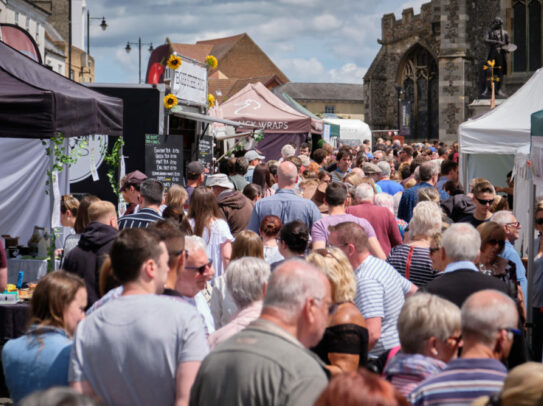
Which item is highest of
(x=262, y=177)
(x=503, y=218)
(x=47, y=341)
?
(x=262, y=177)

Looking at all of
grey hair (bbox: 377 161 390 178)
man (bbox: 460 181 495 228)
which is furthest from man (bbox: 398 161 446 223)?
Result: grey hair (bbox: 377 161 390 178)

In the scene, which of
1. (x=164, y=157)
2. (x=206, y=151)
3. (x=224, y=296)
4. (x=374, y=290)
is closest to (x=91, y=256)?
(x=224, y=296)

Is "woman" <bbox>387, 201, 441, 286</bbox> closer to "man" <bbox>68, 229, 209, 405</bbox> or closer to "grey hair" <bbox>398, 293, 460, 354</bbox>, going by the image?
"grey hair" <bbox>398, 293, 460, 354</bbox>

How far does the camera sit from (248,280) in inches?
166

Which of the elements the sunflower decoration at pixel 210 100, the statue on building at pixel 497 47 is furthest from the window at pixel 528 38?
the sunflower decoration at pixel 210 100

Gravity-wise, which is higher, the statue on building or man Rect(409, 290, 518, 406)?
the statue on building

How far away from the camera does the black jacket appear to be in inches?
225

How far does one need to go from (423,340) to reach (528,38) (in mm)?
31579

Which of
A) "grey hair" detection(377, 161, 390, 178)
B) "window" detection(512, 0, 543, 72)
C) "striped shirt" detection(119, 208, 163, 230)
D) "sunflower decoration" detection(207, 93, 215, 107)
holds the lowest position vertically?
"striped shirt" detection(119, 208, 163, 230)

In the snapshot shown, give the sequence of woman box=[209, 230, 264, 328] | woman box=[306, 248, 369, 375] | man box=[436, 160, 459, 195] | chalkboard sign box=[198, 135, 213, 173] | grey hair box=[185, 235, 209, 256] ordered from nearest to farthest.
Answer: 1. woman box=[306, 248, 369, 375]
2. grey hair box=[185, 235, 209, 256]
3. woman box=[209, 230, 264, 328]
4. man box=[436, 160, 459, 195]
5. chalkboard sign box=[198, 135, 213, 173]

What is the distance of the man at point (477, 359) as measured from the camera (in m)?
3.08

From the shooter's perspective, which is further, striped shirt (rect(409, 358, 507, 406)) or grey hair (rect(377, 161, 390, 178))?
grey hair (rect(377, 161, 390, 178))

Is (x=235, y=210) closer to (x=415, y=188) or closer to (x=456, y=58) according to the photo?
(x=415, y=188)

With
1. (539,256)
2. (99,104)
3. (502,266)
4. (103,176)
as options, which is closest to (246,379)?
(502,266)
